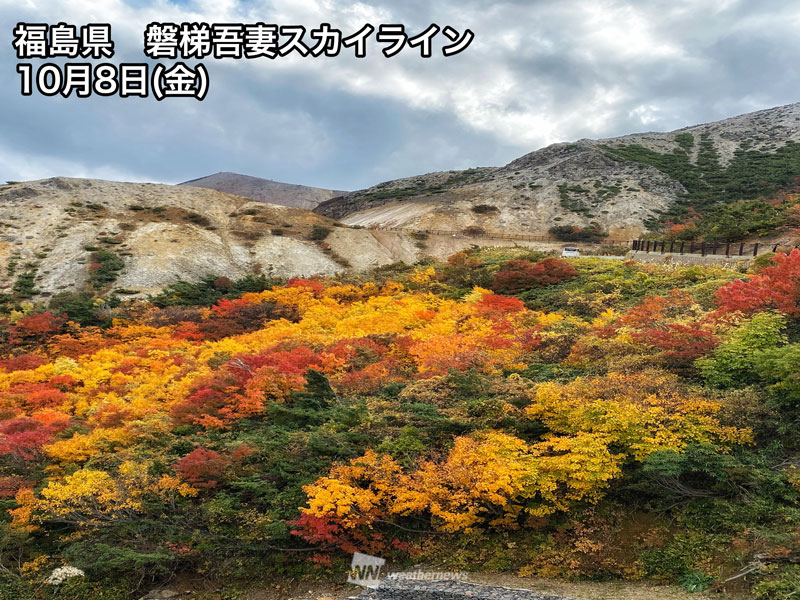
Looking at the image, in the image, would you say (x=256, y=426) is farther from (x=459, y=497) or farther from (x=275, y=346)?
(x=459, y=497)

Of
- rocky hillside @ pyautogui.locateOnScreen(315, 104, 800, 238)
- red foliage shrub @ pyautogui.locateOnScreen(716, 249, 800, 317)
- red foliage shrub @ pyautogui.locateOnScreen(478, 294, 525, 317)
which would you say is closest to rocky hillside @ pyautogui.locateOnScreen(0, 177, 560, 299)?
rocky hillside @ pyautogui.locateOnScreen(315, 104, 800, 238)

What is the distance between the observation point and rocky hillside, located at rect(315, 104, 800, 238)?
73.8 metres

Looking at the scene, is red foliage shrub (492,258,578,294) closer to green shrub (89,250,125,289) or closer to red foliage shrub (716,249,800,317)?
red foliage shrub (716,249,800,317)

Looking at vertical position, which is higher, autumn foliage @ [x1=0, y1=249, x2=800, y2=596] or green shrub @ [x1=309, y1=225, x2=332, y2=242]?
green shrub @ [x1=309, y1=225, x2=332, y2=242]

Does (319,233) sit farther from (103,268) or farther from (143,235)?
(103,268)

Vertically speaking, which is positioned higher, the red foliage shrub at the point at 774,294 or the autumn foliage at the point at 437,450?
the red foliage shrub at the point at 774,294

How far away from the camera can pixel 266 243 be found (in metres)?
56.6

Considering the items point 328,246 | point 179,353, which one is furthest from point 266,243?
point 179,353

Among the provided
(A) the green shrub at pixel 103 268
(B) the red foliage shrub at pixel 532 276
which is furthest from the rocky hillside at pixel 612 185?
(A) the green shrub at pixel 103 268

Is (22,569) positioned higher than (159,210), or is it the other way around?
(159,210)

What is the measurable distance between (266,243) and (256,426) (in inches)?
1645

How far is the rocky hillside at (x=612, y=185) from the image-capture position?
242ft

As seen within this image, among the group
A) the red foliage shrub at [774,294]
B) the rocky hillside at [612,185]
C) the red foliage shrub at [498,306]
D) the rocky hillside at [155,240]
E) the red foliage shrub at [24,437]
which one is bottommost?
the red foliage shrub at [24,437]

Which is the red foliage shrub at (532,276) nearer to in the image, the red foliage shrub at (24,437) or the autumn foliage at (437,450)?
the autumn foliage at (437,450)
